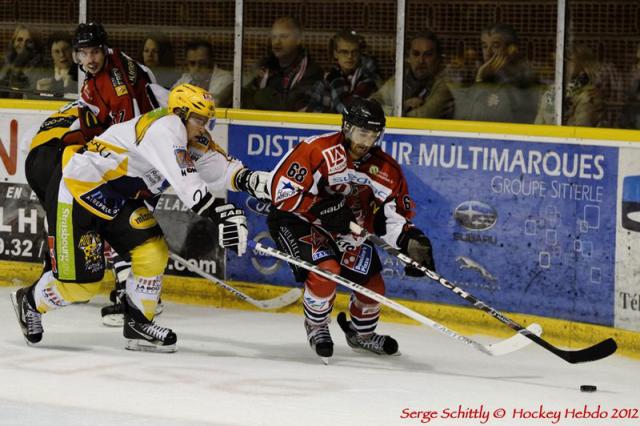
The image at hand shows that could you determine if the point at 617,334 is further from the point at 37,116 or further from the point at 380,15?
the point at 37,116

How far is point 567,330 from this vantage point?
6086 mm

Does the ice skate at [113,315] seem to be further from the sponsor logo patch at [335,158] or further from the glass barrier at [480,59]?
the glass barrier at [480,59]

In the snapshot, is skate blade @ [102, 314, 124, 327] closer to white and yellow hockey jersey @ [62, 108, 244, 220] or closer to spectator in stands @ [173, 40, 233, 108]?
white and yellow hockey jersey @ [62, 108, 244, 220]

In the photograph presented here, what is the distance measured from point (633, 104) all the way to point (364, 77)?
136 centimetres

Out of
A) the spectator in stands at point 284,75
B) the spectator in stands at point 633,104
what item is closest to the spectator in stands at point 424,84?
the spectator in stands at point 284,75

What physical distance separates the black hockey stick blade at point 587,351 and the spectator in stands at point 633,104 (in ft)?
4.15

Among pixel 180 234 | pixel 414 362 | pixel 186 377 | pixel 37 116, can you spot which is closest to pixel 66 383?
pixel 186 377

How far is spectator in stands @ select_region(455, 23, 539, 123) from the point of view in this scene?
6.37 m

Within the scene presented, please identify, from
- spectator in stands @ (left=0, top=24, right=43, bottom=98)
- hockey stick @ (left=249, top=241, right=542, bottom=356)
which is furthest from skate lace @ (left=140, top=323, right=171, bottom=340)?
spectator in stands @ (left=0, top=24, right=43, bottom=98)

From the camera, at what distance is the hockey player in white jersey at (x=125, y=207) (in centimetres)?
554

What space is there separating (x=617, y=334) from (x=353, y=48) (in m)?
1.91

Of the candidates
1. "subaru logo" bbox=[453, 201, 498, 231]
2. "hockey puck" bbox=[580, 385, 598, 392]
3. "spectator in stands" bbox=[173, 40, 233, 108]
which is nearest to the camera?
"hockey puck" bbox=[580, 385, 598, 392]

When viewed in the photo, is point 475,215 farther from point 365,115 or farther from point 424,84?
point 365,115

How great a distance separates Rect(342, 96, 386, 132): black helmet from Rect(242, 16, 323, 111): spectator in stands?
1470mm
